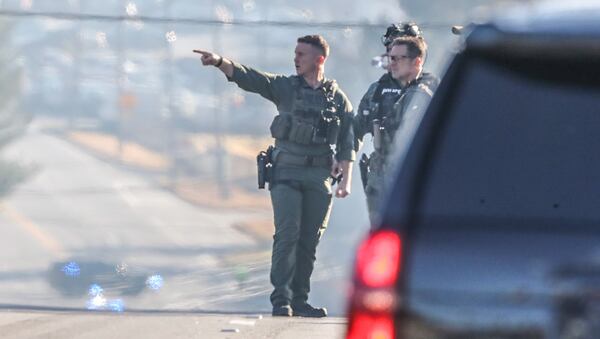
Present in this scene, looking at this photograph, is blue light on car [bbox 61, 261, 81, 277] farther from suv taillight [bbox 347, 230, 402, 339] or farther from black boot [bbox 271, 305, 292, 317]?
suv taillight [bbox 347, 230, 402, 339]

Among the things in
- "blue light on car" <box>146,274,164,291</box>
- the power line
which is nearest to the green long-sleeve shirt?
the power line

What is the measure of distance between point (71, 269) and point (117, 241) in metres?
1.93

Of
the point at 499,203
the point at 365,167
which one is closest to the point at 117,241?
the point at 365,167

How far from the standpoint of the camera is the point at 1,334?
898cm

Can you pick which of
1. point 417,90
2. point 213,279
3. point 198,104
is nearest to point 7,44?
point 198,104

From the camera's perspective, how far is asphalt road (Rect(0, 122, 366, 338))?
661 inches

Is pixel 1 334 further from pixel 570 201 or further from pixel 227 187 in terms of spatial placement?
pixel 227 187

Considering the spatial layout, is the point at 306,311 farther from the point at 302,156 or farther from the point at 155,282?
the point at 155,282

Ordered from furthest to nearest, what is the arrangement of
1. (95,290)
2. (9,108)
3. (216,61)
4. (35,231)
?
1. (9,108)
2. (35,231)
3. (95,290)
4. (216,61)

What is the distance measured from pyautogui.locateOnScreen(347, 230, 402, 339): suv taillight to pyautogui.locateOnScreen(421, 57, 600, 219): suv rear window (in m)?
0.11

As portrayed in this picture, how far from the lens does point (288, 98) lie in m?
9.77

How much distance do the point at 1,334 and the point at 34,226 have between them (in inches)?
480

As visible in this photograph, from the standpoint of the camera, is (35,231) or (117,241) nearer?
(117,241)

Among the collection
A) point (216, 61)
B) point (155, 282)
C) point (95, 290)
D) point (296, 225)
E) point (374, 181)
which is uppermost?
point (216, 61)
